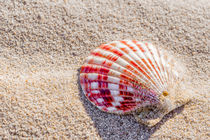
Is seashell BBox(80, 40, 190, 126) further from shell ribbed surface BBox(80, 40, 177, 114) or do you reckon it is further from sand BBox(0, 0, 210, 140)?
sand BBox(0, 0, 210, 140)

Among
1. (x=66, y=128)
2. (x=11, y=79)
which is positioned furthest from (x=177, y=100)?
(x=11, y=79)

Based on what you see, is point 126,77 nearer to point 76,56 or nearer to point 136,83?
point 136,83

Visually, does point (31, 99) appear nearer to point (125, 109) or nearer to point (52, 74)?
point (52, 74)

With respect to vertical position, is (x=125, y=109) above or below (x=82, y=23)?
below

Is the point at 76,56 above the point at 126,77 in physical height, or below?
below

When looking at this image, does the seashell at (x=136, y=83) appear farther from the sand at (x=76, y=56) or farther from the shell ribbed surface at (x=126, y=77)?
the sand at (x=76, y=56)

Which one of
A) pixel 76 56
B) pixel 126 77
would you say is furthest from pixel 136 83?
pixel 76 56

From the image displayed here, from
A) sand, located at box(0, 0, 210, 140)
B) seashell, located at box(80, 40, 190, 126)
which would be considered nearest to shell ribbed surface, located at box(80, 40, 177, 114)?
seashell, located at box(80, 40, 190, 126)
